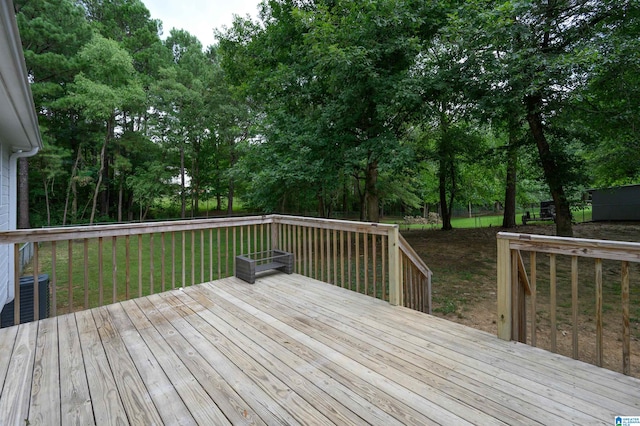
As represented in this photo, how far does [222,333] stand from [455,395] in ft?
5.79

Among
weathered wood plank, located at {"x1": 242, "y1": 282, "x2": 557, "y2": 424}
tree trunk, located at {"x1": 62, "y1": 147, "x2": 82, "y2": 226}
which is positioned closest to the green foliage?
tree trunk, located at {"x1": 62, "y1": 147, "x2": 82, "y2": 226}

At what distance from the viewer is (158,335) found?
2441 millimetres

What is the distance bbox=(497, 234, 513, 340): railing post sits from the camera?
91.3 inches

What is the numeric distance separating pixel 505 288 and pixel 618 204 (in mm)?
16961

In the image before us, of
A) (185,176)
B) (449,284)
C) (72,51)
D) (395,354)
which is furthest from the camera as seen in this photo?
(185,176)

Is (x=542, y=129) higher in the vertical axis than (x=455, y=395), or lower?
higher

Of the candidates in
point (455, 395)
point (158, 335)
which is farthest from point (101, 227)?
point (455, 395)

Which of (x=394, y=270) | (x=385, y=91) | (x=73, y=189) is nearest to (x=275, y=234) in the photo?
(x=394, y=270)

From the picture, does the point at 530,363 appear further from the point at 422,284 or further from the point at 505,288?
the point at 422,284

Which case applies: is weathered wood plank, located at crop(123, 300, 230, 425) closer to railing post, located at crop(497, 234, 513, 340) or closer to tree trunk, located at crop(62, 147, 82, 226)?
railing post, located at crop(497, 234, 513, 340)

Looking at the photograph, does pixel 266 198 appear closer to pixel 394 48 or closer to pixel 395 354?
pixel 394 48

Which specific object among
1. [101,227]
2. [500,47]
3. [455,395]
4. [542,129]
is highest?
[500,47]

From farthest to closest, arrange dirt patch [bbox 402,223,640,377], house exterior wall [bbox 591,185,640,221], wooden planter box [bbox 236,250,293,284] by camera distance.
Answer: house exterior wall [bbox 591,185,640,221]
wooden planter box [bbox 236,250,293,284]
dirt patch [bbox 402,223,640,377]

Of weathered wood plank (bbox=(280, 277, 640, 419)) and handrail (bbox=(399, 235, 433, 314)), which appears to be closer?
weathered wood plank (bbox=(280, 277, 640, 419))
